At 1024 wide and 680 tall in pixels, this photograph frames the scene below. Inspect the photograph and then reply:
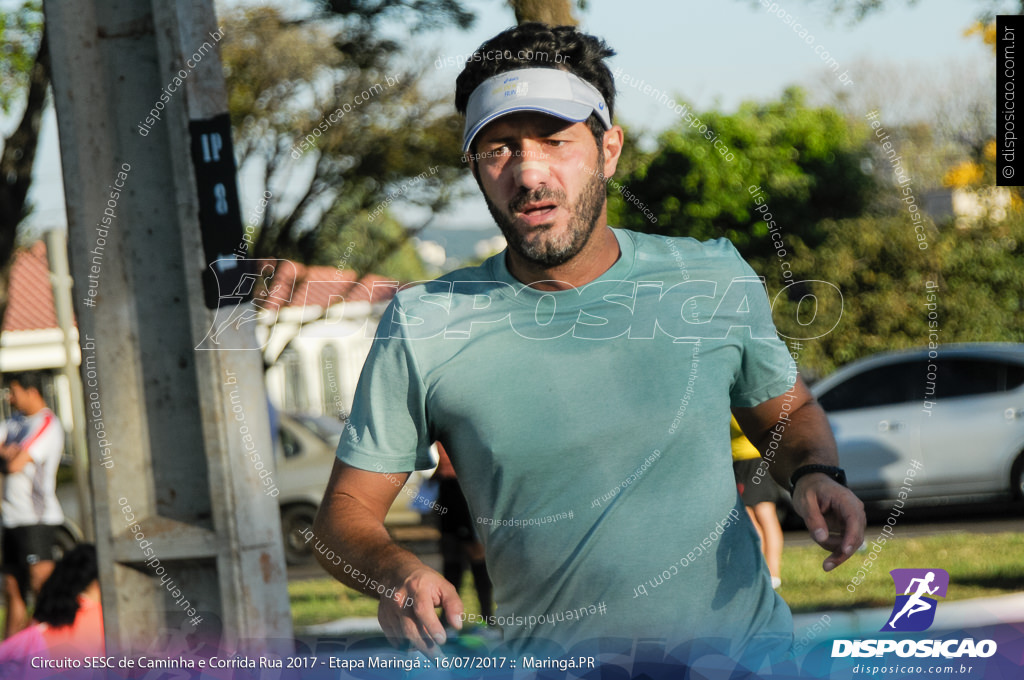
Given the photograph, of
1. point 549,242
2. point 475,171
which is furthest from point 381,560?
point 475,171

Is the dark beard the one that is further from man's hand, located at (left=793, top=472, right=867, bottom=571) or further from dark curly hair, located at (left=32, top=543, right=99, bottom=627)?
dark curly hair, located at (left=32, top=543, right=99, bottom=627)

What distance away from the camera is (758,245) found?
3.74m

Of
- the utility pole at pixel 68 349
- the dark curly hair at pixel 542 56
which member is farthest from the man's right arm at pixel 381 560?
the utility pole at pixel 68 349

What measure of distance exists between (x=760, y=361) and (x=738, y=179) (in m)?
2.06

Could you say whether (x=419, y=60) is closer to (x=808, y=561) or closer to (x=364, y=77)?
(x=364, y=77)

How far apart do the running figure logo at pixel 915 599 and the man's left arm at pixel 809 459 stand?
403 mm

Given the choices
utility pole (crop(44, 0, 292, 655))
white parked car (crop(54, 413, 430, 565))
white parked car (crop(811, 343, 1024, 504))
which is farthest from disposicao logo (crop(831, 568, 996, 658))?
white parked car (crop(54, 413, 430, 565))

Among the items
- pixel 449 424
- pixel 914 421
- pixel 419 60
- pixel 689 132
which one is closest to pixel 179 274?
pixel 449 424

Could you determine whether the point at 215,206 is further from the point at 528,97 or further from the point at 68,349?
the point at 68,349

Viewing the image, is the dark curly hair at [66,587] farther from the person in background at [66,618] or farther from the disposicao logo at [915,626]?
the disposicao logo at [915,626]

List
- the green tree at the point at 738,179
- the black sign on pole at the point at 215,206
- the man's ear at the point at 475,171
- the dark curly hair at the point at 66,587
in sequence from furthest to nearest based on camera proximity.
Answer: the dark curly hair at the point at 66,587 < the green tree at the point at 738,179 < the black sign on pole at the point at 215,206 < the man's ear at the point at 475,171

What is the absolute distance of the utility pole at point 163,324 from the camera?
2.78 m

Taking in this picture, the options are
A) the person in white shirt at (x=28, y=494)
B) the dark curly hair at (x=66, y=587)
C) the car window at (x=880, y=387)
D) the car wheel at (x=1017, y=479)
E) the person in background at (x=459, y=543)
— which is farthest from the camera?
the car wheel at (x=1017, y=479)

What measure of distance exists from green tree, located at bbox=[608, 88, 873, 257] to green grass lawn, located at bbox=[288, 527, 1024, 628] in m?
1.66
